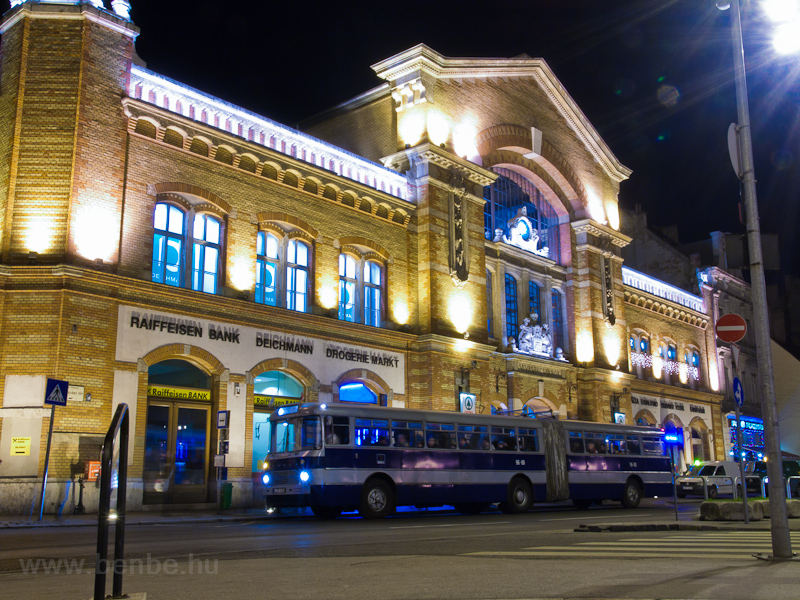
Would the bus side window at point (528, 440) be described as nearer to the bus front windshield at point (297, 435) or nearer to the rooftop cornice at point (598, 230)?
the bus front windshield at point (297, 435)

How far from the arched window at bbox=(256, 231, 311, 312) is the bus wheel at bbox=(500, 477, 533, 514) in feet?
29.0

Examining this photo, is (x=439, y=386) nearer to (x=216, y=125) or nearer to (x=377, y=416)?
(x=377, y=416)

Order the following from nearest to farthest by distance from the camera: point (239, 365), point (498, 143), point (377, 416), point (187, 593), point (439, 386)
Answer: point (187, 593) → point (377, 416) → point (239, 365) → point (439, 386) → point (498, 143)

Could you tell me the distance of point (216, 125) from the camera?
25.0m

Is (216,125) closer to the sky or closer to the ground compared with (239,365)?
closer to the sky

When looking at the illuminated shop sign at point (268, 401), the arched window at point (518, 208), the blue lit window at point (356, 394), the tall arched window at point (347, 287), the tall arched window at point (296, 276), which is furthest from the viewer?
the arched window at point (518, 208)

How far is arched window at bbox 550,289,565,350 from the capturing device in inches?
1491

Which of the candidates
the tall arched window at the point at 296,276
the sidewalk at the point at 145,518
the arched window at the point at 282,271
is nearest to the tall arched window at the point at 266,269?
the arched window at the point at 282,271

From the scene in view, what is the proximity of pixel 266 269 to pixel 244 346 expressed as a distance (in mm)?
2852

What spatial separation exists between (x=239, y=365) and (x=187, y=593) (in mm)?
16991

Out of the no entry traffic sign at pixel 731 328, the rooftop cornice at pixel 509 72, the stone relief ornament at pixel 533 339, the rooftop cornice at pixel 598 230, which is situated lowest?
the no entry traffic sign at pixel 731 328

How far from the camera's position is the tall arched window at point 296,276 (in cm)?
2639

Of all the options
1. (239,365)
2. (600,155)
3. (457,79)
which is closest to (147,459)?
(239,365)

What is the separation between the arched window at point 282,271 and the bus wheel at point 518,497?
8847mm
